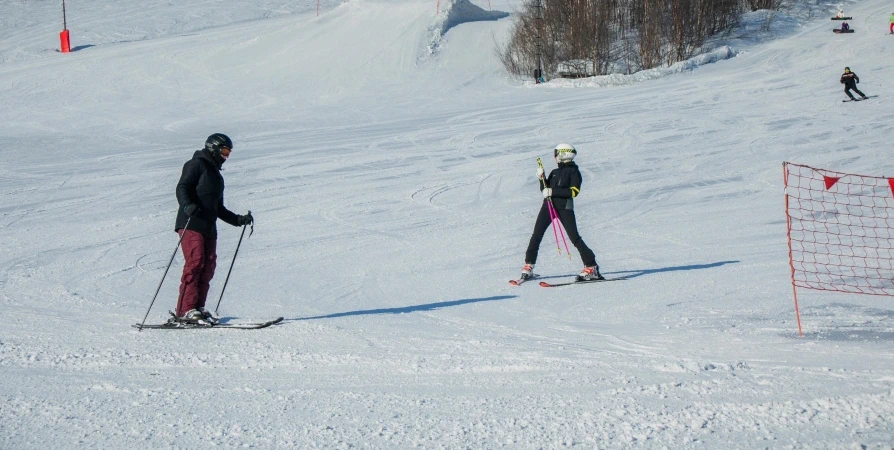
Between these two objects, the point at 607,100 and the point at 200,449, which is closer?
the point at 200,449

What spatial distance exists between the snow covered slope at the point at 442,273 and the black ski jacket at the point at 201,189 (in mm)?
944

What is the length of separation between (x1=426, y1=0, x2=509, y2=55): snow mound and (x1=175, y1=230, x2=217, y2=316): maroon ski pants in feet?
105

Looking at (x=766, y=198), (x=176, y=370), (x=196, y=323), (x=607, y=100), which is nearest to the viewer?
(x=176, y=370)

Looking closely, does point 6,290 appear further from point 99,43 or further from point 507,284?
point 99,43

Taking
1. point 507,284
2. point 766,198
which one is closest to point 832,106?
point 766,198

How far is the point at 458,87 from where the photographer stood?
33781 millimetres

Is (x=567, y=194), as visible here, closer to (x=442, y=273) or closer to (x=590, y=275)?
(x=590, y=275)

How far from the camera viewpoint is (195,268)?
7137mm

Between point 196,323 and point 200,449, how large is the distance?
3.18 metres

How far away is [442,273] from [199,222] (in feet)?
12.7

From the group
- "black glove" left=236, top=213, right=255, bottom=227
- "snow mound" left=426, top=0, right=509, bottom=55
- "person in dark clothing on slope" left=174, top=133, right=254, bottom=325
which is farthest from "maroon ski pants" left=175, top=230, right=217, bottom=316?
"snow mound" left=426, top=0, right=509, bottom=55

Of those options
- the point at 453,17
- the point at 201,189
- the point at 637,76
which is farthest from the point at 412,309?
the point at 453,17

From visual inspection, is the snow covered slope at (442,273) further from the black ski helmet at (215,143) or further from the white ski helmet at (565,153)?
the black ski helmet at (215,143)

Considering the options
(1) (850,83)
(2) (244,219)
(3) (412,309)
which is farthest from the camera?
(1) (850,83)
